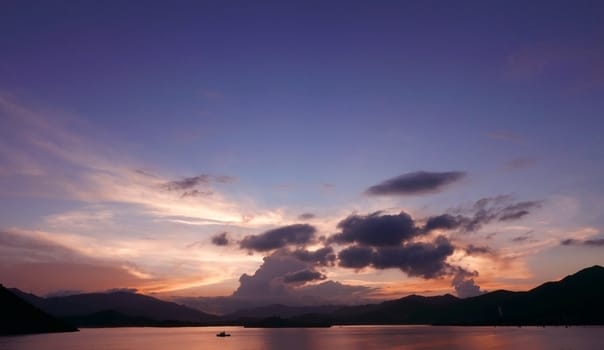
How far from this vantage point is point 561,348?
180250 mm

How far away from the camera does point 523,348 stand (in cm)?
19925

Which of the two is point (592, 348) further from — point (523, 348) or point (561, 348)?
point (523, 348)

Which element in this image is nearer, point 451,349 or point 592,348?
point 592,348

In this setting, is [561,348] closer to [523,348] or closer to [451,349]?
[523,348]

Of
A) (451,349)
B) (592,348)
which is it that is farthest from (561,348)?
(451,349)

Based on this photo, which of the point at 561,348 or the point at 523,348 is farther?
the point at 523,348

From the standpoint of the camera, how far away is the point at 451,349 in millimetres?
198750

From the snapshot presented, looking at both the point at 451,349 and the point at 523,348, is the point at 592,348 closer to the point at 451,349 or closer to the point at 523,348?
the point at 523,348

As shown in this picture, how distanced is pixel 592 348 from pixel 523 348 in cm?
3121

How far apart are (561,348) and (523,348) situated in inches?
817

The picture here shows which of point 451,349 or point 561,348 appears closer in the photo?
point 561,348

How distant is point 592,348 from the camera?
563 feet

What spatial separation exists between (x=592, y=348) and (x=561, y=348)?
35.7ft

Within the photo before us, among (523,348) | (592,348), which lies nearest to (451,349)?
(523,348)
